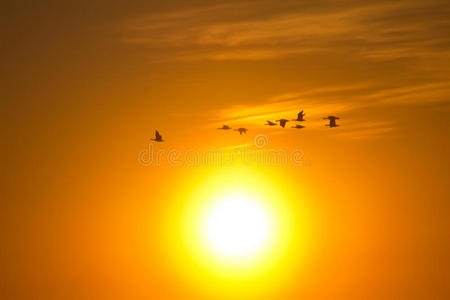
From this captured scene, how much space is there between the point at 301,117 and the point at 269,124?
10.8 meters

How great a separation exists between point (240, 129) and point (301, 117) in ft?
24.9

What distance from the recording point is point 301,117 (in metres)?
138

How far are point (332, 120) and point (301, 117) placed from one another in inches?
157

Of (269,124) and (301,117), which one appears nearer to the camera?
(301,117)

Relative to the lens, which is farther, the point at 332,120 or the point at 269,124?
the point at 269,124

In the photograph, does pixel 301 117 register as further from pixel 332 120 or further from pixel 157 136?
pixel 157 136

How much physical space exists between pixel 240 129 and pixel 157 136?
394 inches

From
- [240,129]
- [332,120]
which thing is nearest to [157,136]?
[240,129]

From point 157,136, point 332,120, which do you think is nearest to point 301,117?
point 332,120

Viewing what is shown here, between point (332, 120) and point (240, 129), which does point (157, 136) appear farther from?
point (332, 120)

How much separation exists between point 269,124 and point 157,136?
16197 millimetres

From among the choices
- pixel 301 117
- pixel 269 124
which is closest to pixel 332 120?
pixel 301 117

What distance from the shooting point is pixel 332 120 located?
447ft

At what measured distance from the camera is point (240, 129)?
140250 millimetres
